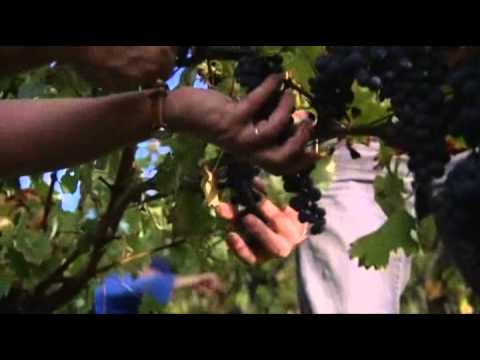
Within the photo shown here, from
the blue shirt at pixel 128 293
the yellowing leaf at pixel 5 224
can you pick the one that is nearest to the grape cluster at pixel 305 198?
the yellowing leaf at pixel 5 224

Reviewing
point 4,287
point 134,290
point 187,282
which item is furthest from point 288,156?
point 187,282

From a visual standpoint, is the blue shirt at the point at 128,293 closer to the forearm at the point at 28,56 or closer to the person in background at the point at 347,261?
the person in background at the point at 347,261

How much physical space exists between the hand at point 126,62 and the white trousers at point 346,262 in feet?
3.26

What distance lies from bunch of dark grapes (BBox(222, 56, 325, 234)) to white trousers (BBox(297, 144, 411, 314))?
49 centimetres

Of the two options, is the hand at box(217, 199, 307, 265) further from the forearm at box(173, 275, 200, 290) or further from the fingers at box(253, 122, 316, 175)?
the forearm at box(173, 275, 200, 290)

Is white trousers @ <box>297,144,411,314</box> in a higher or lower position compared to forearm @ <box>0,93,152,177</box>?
higher

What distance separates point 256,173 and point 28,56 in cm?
45

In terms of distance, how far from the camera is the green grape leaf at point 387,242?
1.37 m

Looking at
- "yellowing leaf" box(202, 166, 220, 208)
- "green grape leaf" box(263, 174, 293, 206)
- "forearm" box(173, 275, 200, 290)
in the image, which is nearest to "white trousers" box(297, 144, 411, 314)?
"green grape leaf" box(263, 174, 293, 206)

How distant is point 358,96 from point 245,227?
1.59 ft

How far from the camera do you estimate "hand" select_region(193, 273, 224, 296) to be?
391cm

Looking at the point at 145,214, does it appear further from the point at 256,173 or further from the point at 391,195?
the point at 391,195
